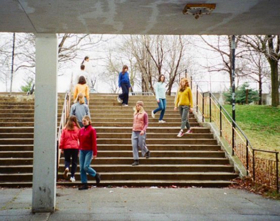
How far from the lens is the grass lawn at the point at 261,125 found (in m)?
13.6

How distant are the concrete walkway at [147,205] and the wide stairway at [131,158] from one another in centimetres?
76

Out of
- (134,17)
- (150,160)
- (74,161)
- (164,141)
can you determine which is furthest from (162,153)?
(134,17)

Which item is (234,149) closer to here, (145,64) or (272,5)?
(272,5)

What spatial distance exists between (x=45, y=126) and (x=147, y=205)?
246 centimetres

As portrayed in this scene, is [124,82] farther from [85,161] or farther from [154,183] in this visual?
[85,161]

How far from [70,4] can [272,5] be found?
276 centimetres

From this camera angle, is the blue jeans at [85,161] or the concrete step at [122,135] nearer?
the blue jeans at [85,161]

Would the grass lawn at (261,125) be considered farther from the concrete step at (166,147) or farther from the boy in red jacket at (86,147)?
the boy in red jacket at (86,147)

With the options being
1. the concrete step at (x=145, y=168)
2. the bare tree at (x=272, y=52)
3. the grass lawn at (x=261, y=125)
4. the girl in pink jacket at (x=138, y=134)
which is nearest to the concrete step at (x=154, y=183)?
the concrete step at (x=145, y=168)

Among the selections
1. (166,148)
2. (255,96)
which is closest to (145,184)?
(166,148)

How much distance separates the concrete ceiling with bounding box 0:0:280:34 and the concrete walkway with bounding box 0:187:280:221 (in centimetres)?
314

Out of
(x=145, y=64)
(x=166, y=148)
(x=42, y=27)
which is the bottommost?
(x=166, y=148)

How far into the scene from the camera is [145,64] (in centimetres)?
3250

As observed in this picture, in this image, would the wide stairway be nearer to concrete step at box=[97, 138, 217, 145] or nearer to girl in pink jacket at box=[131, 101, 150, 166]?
concrete step at box=[97, 138, 217, 145]
